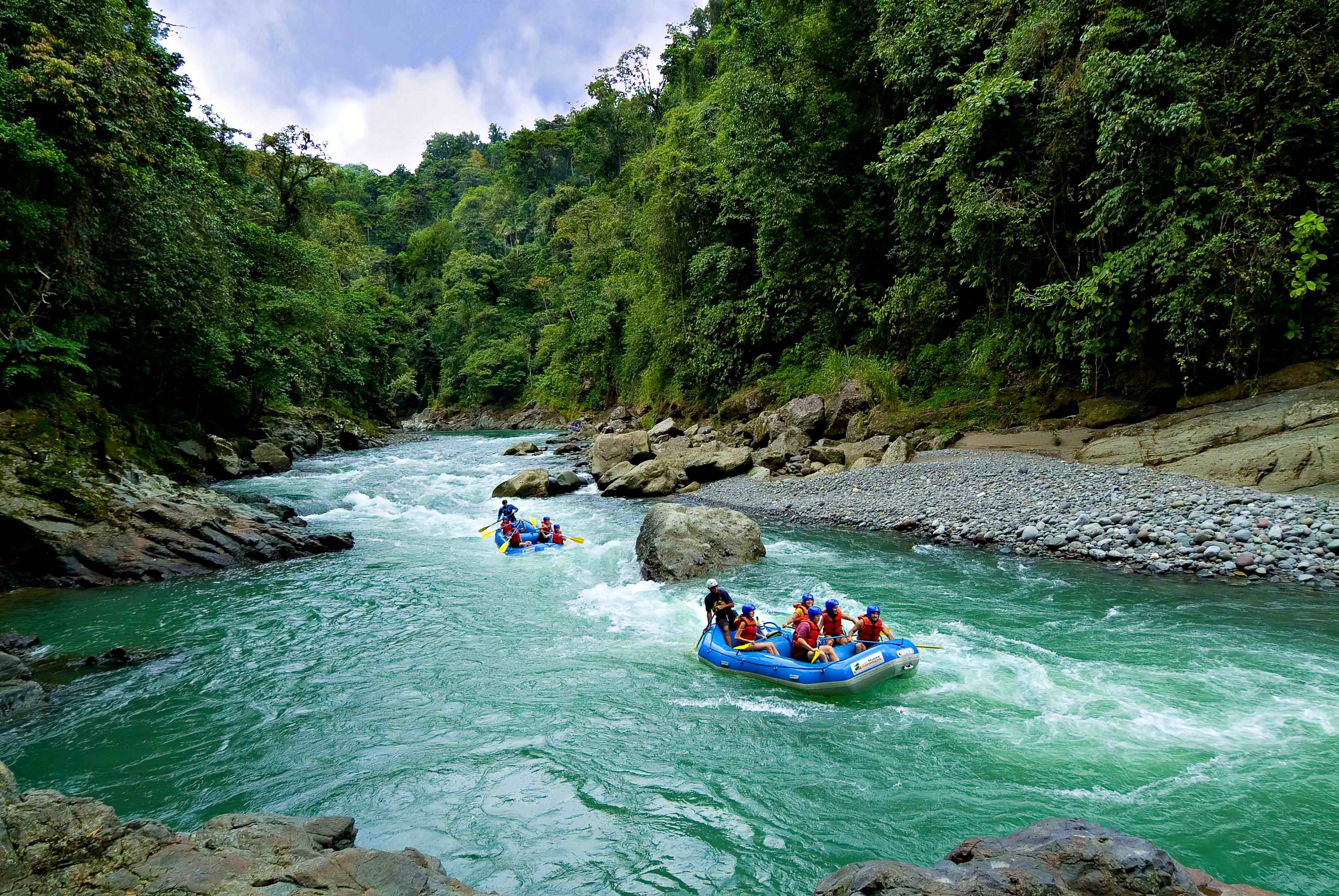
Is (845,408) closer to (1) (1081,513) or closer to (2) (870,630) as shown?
(1) (1081,513)

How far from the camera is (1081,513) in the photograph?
1111 centimetres

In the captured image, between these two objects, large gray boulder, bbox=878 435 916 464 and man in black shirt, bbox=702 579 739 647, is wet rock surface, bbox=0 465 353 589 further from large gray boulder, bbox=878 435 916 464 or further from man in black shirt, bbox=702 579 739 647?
large gray boulder, bbox=878 435 916 464

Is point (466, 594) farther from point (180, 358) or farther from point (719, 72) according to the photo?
point (719, 72)

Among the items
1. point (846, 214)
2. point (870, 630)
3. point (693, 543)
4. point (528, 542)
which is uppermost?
point (846, 214)

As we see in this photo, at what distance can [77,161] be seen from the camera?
38.9ft

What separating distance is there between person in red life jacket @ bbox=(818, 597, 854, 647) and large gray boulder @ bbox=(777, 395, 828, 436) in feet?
41.5

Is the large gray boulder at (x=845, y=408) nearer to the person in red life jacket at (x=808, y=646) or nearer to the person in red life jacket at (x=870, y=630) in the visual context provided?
the person in red life jacket at (x=870, y=630)

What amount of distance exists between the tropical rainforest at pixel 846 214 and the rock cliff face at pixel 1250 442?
3.24ft

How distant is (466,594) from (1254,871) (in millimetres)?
9514

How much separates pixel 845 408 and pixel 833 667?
1374 centimetres

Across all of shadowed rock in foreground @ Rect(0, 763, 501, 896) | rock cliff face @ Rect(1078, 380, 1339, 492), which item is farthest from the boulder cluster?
shadowed rock in foreground @ Rect(0, 763, 501, 896)

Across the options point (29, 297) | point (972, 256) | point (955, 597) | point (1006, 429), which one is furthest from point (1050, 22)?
point (29, 297)

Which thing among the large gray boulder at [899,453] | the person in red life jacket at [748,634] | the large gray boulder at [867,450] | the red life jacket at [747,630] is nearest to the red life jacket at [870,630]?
the person in red life jacket at [748,634]

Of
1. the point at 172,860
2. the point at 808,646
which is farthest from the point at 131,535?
A: the point at 808,646
